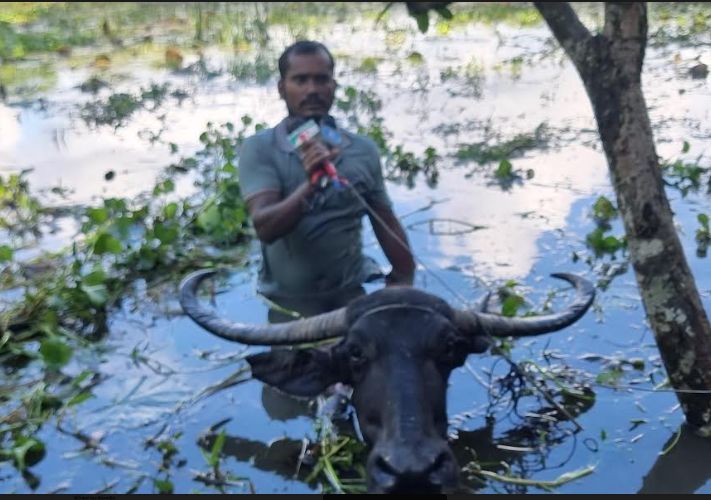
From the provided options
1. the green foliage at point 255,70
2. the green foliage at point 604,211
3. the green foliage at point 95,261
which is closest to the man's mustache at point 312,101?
the green foliage at point 95,261

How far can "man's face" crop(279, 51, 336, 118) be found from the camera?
11.7ft

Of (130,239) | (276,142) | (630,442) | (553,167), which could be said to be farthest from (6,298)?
(553,167)

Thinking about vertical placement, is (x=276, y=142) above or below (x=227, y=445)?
above

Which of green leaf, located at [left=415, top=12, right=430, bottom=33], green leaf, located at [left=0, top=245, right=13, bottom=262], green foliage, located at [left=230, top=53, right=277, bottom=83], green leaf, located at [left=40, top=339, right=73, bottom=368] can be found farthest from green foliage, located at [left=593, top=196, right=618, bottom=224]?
green foliage, located at [left=230, top=53, right=277, bottom=83]

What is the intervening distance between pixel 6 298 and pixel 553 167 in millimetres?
4367

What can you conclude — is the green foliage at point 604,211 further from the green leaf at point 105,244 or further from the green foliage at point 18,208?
the green foliage at point 18,208

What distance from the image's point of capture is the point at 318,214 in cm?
372

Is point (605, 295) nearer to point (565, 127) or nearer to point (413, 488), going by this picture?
point (413, 488)

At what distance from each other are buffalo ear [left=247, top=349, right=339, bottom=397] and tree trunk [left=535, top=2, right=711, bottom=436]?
122 cm

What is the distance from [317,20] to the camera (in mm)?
14508

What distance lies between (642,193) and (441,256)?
237 cm

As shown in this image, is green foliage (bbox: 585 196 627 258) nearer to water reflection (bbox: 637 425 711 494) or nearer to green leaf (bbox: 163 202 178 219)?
water reflection (bbox: 637 425 711 494)

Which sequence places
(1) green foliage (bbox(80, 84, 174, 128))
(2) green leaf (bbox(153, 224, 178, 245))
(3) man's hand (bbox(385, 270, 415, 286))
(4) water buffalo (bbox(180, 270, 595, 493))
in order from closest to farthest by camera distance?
(4) water buffalo (bbox(180, 270, 595, 493)) < (3) man's hand (bbox(385, 270, 415, 286)) < (2) green leaf (bbox(153, 224, 178, 245)) < (1) green foliage (bbox(80, 84, 174, 128))

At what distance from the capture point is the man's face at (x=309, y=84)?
3.56 m
